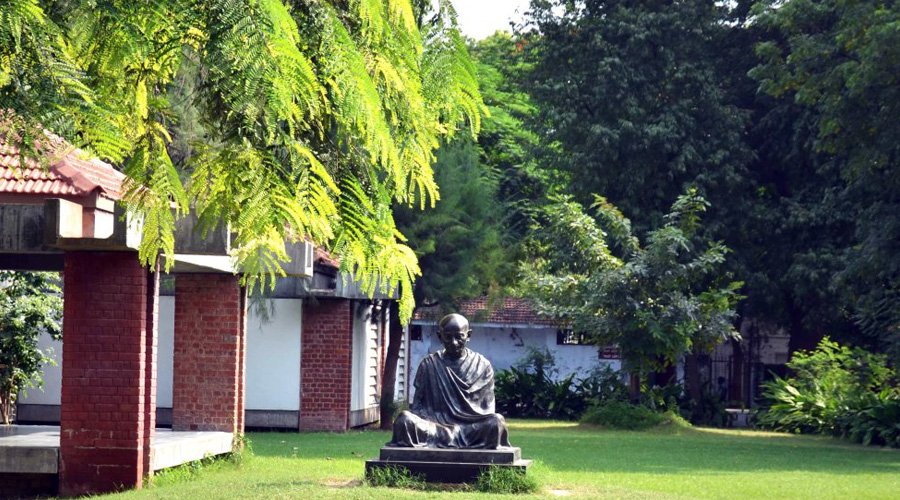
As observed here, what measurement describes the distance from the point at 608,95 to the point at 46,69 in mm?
29462

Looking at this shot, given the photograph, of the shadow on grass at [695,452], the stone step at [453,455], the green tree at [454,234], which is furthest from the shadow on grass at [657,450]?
the stone step at [453,455]

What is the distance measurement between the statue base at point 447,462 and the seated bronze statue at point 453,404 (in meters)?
0.24

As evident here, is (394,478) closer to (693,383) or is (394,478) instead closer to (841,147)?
(841,147)

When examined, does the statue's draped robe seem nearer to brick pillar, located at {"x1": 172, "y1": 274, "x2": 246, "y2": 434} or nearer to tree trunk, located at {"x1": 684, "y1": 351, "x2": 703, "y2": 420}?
brick pillar, located at {"x1": 172, "y1": 274, "x2": 246, "y2": 434}

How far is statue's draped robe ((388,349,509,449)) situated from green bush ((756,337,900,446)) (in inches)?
543

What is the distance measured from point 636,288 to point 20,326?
15.2 meters

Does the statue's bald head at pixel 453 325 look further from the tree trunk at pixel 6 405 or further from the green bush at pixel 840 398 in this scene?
the green bush at pixel 840 398

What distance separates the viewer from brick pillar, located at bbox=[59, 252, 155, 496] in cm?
1434

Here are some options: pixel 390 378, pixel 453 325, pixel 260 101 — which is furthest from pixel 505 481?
pixel 390 378

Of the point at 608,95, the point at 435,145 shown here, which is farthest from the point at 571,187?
the point at 435,145

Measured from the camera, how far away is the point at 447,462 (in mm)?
14453

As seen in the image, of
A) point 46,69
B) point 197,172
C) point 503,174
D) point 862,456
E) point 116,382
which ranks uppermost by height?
point 503,174

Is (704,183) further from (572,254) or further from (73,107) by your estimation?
(73,107)

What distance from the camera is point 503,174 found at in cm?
4200
